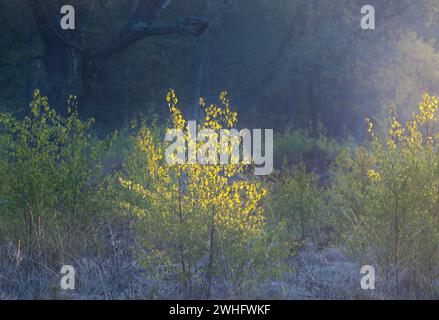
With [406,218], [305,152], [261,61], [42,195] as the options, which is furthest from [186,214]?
[261,61]

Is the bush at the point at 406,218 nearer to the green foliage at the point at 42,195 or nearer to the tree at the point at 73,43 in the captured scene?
the green foliage at the point at 42,195

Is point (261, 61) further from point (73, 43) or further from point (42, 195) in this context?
point (42, 195)

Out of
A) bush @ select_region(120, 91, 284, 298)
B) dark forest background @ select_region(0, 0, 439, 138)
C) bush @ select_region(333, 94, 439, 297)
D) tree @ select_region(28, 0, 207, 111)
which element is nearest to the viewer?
Answer: bush @ select_region(120, 91, 284, 298)

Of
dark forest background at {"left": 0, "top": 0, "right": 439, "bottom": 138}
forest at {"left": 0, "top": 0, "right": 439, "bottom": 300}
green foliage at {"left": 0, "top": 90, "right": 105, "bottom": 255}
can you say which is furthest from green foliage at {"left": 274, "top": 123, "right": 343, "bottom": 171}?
green foliage at {"left": 0, "top": 90, "right": 105, "bottom": 255}

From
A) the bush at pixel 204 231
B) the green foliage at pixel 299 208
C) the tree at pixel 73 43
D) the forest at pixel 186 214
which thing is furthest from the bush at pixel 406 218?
the tree at pixel 73 43

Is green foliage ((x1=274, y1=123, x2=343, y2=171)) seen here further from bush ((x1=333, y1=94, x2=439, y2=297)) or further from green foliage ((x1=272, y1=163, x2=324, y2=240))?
bush ((x1=333, y1=94, x2=439, y2=297))

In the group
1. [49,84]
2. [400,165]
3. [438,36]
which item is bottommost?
[400,165]

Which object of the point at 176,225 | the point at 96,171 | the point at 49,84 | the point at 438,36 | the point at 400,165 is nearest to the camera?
the point at 176,225

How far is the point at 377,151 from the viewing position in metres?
7.45
